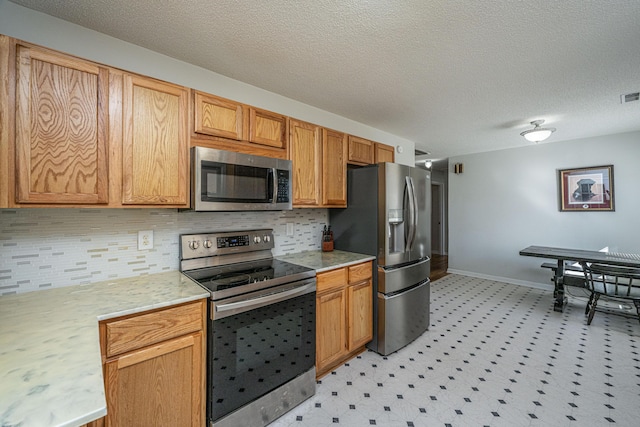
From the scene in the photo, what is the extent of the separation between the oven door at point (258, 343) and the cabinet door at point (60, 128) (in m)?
0.94

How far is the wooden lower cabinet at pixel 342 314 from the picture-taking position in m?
2.18

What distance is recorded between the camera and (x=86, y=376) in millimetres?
765

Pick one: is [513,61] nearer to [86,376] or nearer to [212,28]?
[212,28]

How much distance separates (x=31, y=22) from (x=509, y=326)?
462 centimetres

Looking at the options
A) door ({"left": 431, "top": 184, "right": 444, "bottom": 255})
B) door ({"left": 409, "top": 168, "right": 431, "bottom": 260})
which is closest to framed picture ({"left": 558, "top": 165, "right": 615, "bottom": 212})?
door ({"left": 409, "top": 168, "right": 431, "bottom": 260})

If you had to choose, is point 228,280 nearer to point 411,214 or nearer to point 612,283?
point 411,214

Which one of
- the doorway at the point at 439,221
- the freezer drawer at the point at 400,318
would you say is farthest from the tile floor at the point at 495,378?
the doorway at the point at 439,221

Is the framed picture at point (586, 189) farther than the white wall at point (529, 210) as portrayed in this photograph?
Yes

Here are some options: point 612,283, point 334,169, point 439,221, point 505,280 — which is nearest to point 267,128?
point 334,169

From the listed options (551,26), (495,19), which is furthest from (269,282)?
(551,26)

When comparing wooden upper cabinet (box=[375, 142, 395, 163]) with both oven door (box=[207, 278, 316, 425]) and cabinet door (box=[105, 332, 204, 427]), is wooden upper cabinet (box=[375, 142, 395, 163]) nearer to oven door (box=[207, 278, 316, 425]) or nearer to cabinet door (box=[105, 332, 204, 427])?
oven door (box=[207, 278, 316, 425])

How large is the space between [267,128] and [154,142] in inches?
31.6

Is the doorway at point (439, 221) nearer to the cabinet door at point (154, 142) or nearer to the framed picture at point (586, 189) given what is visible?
the framed picture at point (586, 189)

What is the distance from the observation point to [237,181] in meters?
1.92
